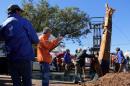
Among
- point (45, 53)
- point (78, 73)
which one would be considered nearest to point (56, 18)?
point (78, 73)

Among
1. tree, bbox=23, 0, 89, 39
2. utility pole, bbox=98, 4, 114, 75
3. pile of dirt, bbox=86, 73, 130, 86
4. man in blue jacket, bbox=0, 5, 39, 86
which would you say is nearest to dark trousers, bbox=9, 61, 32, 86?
man in blue jacket, bbox=0, 5, 39, 86

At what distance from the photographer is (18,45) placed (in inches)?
306

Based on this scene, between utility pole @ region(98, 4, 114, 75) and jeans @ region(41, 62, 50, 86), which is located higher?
utility pole @ region(98, 4, 114, 75)

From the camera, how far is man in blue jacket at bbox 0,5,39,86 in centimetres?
772

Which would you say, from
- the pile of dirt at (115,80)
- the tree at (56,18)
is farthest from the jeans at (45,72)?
the tree at (56,18)

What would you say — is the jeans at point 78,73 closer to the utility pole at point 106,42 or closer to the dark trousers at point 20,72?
the utility pole at point 106,42

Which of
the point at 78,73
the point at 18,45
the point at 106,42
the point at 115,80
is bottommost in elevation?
the point at 115,80

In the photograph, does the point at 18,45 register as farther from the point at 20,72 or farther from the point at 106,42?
the point at 106,42

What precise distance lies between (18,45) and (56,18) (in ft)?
189

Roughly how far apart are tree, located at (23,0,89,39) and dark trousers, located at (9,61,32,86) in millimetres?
52215

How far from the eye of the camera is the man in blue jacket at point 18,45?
7719 millimetres

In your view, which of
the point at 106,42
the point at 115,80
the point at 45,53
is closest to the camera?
the point at 45,53

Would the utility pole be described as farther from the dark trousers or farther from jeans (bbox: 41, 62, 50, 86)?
the dark trousers

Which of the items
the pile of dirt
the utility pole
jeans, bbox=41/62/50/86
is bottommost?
the pile of dirt
